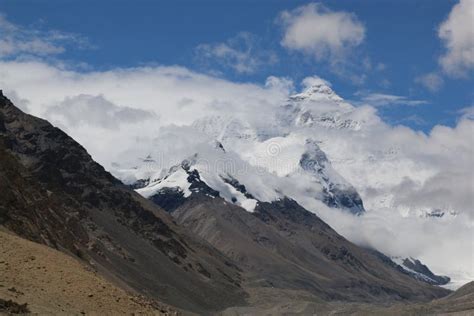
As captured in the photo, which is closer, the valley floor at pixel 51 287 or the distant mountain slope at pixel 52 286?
the valley floor at pixel 51 287

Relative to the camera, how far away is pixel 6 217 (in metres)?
104

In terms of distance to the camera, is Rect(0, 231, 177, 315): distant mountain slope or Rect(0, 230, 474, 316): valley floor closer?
Rect(0, 230, 474, 316): valley floor

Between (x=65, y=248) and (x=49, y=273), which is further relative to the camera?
(x=65, y=248)

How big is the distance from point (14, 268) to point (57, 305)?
480cm

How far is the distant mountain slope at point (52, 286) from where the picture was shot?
49344 millimetres

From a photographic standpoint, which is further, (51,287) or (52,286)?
(52,286)

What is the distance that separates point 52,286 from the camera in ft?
172

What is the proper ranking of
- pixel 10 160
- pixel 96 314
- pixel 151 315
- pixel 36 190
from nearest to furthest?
1. pixel 96 314
2. pixel 151 315
3. pixel 10 160
4. pixel 36 190

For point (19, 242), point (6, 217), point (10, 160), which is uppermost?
A: point (10, 160)

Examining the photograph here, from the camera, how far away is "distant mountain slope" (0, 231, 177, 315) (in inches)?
1943

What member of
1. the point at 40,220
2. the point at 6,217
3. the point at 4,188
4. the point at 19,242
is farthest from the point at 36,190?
the point at 19,242

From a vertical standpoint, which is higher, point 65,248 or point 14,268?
point 65,248

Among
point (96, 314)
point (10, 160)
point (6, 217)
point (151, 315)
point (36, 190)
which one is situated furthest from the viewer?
point (36, 190)

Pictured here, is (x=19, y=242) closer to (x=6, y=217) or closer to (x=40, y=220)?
(x=6, y=217)
